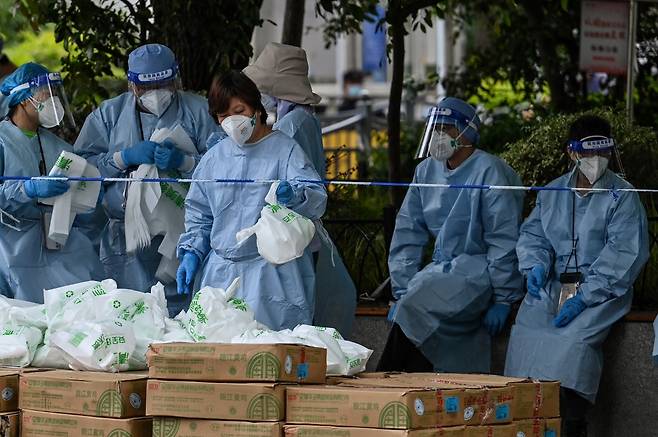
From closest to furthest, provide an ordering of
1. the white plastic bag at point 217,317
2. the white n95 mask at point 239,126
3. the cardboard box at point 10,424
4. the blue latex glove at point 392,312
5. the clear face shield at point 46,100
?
1. the cardboard box at point 10,424
2. the white plastic bag at point 217,317
3. the white n95 mask at point 239,126
4. the clear face shield at point 46,100
5. the blue latex glove at point 392,312

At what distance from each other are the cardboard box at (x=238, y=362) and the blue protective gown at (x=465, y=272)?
7.32ft

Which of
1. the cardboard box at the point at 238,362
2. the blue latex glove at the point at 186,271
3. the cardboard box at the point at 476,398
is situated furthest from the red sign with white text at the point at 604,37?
the cardboard box at the point at 238,362

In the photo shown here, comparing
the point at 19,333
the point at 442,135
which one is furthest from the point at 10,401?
the point at 442,135

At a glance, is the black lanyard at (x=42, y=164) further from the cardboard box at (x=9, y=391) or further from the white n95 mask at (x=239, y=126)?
the cardboard box at (x=9, y=391)

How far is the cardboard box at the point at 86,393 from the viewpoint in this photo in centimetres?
522

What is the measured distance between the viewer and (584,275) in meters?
7.07

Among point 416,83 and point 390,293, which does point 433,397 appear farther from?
point 416,83

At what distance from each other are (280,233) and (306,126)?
51.2 inches

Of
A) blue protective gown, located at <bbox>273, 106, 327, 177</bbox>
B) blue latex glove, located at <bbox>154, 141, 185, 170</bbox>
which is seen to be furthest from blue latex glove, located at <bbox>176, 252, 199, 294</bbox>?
blue protective gown, located at <bbox>273, 106, 327, 177</bbox>

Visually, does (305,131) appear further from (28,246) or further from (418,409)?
(418,409)

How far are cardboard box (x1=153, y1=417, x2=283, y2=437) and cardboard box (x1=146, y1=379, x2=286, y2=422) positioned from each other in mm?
21

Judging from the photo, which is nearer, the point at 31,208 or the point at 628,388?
the point at 31,208

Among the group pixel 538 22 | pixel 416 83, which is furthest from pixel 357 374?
pixel 416 83

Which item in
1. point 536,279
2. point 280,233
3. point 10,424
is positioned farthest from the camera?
point 536,279
